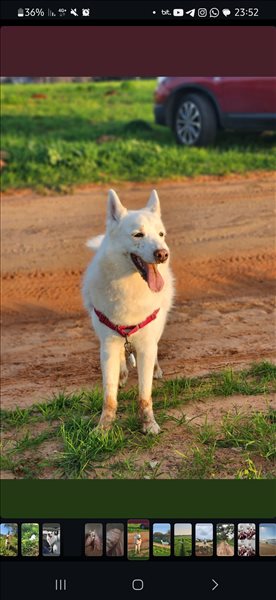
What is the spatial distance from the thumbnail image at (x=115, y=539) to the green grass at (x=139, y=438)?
1.14m

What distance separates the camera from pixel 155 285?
12.0 feet

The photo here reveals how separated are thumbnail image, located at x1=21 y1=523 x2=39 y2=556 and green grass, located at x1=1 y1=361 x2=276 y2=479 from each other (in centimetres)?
118

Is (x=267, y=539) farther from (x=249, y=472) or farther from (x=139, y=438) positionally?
(x=139, y=438)

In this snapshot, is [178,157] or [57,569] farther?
[178,157]

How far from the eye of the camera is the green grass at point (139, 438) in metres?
3.85

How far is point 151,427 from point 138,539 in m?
1.57

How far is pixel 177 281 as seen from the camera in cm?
736

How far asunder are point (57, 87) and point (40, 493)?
1586 centimetres

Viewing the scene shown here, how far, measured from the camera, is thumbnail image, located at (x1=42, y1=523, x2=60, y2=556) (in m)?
2.61

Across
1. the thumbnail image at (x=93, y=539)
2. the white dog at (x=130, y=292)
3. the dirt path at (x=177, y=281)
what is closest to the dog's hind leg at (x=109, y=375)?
the white dog at (x=130, y=292)

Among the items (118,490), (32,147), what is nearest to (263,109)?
(32,147)

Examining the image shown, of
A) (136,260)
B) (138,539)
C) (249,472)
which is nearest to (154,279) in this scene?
(136,260)

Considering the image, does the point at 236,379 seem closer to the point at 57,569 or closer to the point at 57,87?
the point at 57,569

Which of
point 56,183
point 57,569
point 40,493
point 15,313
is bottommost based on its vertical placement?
point 57,569
